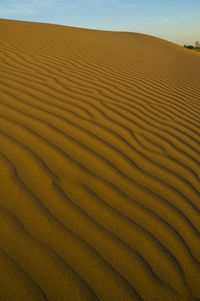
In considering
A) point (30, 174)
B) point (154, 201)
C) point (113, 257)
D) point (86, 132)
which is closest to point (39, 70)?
point (86, 132)

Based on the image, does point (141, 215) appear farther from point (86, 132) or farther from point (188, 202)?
point (86, 132)

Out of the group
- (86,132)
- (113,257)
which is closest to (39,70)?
(86,132)

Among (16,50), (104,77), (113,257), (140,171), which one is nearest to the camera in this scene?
(113,257)

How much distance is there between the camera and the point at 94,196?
156 centimetres

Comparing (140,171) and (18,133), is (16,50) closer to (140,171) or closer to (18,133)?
(18,133)

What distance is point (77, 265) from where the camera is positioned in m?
1.15

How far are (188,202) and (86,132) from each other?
106cm

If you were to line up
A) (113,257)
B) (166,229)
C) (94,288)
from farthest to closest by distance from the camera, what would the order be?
(166,229)
(113,257)
(94,288)

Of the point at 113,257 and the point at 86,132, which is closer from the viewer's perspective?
the point at 113,257

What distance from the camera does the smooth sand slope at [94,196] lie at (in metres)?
1.12

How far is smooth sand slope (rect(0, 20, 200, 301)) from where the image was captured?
3.68ft

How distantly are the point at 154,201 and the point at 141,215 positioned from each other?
0.60ft

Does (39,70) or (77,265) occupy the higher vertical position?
(39,70)

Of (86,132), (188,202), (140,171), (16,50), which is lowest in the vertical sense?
(188,202)
